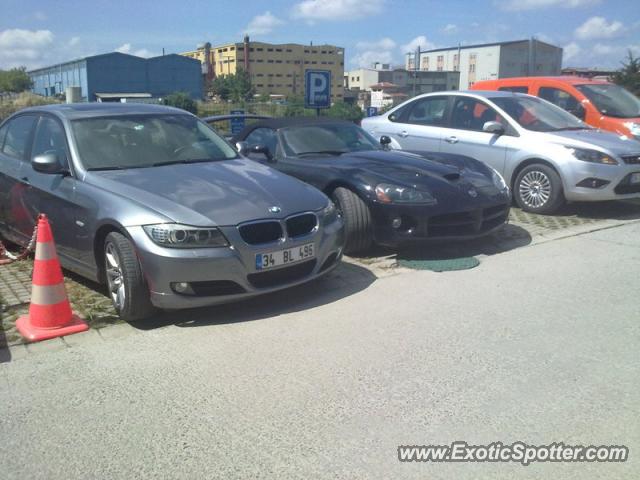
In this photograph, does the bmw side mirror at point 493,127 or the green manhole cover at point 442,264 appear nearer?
the green manhole cover at point 442,264

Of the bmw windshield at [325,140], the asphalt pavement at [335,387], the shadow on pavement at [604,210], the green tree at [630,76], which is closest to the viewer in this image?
the asphalt pavement at [335,387]

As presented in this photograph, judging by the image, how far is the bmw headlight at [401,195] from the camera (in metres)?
5.86

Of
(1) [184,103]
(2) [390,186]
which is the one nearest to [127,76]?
(1) [184,103]

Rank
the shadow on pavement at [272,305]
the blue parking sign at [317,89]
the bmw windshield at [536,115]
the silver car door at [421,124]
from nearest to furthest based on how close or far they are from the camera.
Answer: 1. the shadow on pavement at [272,305]
2. the bmw windshield at [536,115]
3. the silver car door at [421,124]
4. the blue parking sign at [317,89]

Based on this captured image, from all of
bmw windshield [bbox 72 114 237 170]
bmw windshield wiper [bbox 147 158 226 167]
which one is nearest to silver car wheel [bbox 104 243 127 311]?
bmw windshield [bbox 72 114 237 170]

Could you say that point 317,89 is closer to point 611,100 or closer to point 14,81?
point 611,100

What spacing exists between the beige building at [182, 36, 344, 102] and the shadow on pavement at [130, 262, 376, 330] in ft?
442

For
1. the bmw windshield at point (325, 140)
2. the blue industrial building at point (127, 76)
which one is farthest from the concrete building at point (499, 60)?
the bmw windshield at point (325, 140)

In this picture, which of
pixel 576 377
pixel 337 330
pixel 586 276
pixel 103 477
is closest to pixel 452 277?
pixel 586 276

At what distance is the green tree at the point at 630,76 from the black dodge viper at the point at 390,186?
15.8m

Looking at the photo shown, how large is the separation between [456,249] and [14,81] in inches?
5099

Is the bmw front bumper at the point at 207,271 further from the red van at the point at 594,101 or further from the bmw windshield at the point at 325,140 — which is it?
the red van at the point at 594,101

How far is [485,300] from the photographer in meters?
4.90

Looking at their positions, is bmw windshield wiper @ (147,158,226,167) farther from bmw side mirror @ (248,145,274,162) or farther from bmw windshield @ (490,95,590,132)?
bmw windshield @ (490,95,590,132)
